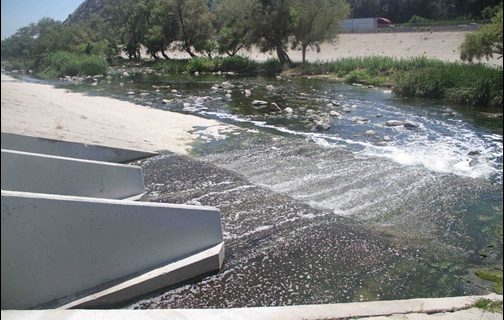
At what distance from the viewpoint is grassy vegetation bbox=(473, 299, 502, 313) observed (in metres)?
4.65

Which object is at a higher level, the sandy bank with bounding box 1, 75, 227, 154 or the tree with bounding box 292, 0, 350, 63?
the tree with bounding box 292, 0, 350, 63

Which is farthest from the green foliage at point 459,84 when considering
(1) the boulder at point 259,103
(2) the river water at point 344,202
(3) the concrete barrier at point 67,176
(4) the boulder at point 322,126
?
(3) the concrete barrier at point 67,176

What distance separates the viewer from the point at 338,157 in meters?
12.5

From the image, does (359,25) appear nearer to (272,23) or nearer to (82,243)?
(272,23)

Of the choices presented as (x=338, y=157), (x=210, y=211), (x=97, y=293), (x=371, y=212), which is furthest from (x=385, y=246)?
(x=338, y=157)

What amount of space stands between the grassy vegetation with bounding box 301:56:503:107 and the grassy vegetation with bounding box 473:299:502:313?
7702 mm

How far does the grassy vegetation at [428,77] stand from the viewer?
51.6 feet

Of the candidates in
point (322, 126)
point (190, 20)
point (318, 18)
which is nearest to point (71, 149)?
point (190, 20)

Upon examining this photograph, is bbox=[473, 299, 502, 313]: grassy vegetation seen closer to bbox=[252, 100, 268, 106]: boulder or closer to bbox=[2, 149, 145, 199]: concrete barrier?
bbox=[2, 149, 145, 199]: concrete barrier

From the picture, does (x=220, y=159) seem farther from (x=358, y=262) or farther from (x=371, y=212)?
(x=358, y=262)

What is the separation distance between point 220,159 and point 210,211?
622cm

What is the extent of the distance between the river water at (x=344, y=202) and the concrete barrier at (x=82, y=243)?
572mm

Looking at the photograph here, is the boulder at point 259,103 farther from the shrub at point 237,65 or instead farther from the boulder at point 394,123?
the shrub at point 237,65

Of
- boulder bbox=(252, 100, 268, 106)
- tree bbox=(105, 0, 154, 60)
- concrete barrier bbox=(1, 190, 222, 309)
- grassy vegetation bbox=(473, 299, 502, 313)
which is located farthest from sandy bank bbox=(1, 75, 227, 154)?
grassy vegetation bbox=(473, 299, 502, 313)
